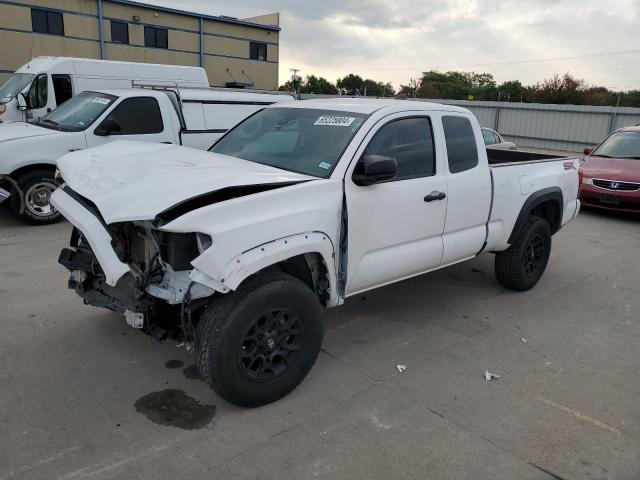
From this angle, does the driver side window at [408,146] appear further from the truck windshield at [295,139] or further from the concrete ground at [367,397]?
the concrete ground at [367,397]

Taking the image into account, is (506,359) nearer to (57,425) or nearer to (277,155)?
(277,155)

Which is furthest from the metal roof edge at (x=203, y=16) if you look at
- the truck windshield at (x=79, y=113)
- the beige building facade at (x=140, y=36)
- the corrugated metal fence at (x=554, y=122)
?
the truck windshield at (x=79, y=113)

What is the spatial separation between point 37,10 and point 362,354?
26.0 m

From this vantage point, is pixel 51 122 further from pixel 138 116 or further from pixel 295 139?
pixel 295 139

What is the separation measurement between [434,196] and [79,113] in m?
6.27

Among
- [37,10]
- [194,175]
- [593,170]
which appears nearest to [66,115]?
[194,175]

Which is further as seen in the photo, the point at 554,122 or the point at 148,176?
the point at 554,122

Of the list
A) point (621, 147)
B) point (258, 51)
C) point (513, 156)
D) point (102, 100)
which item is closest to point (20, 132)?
point (102, 100)

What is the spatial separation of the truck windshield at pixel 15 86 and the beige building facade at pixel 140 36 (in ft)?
44.0

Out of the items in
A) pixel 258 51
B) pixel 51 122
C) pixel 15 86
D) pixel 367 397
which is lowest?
pixel 367 397

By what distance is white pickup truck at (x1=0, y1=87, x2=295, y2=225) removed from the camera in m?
7.34

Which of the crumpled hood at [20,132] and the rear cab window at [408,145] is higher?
the rear cab window at [408,145]

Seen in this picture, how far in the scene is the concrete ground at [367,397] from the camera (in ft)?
9.54

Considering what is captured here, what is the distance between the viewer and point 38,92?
446 inches
